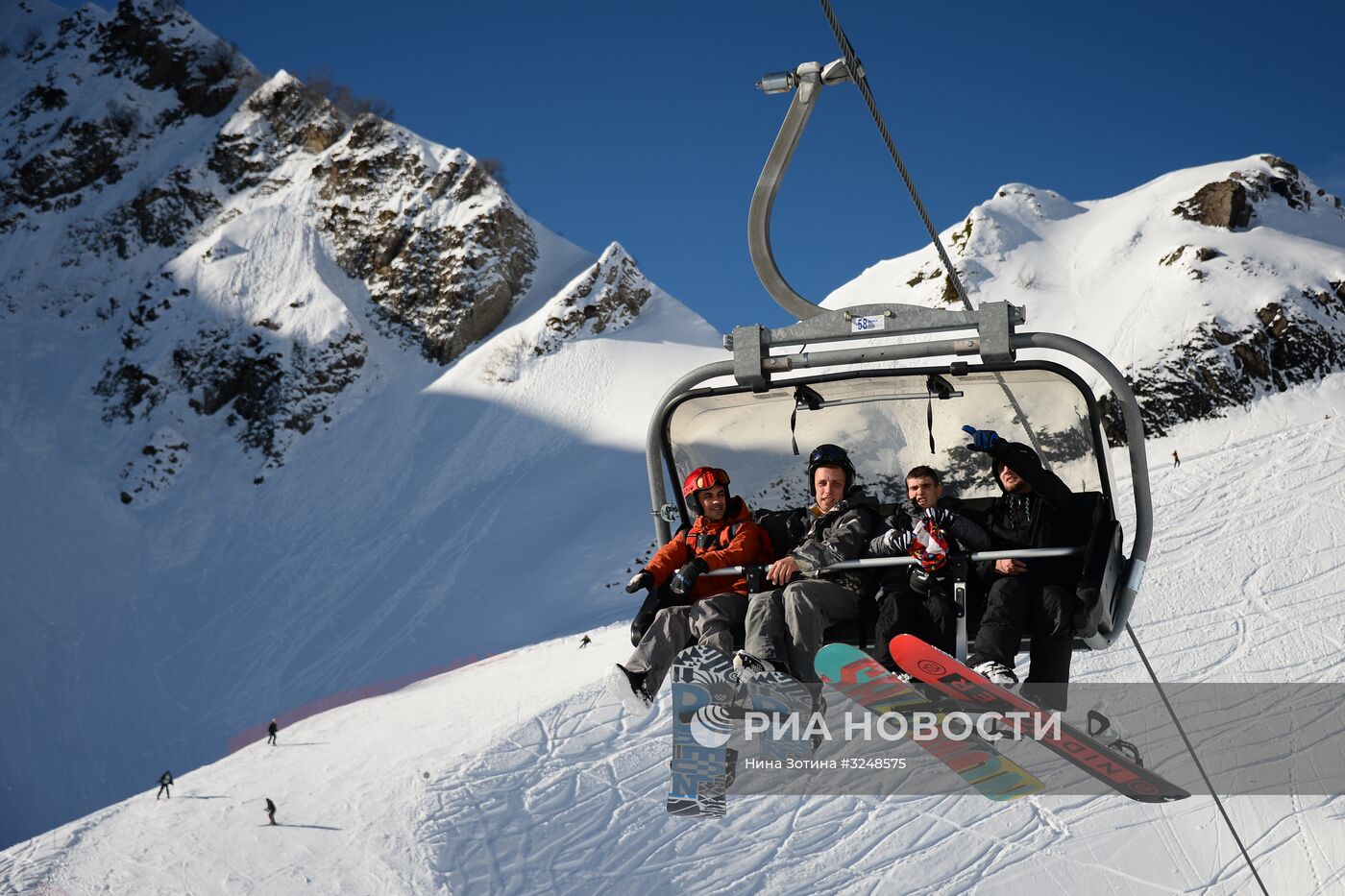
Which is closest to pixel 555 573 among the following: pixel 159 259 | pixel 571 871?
pixel 571 871

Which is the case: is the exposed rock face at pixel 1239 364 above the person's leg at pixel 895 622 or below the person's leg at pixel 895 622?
below

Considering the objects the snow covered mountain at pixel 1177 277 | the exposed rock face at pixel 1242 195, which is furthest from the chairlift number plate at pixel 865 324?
the exposed rock face at pixel 1242 195

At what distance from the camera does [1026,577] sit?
4895 millimetres

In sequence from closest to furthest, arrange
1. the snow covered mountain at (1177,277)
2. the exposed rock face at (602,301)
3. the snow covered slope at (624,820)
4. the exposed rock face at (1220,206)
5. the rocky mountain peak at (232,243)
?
the snow covered slope at (624,820), the snow covered mountain at (1177,277), the exposed rock face at (1220,206), the exposed rock face at (602,301), the rocky mountain peak at (232,243)

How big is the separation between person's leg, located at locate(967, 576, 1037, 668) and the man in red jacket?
3.25 ft

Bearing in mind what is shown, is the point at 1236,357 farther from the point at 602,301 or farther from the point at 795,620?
A: the point at 795,620

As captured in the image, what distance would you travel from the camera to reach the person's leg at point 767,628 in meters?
4.94

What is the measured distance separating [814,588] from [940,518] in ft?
1.89

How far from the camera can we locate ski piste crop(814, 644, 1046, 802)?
4.72 metres

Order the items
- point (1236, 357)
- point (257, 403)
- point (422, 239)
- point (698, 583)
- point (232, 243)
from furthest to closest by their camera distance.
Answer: point (232, 243) < point (422, 239) < point (257, 403) < point (1236, 357) < point (698, 583)

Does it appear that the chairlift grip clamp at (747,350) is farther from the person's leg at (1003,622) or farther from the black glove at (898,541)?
the person's leg at (1003,622)

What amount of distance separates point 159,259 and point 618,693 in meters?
56.7

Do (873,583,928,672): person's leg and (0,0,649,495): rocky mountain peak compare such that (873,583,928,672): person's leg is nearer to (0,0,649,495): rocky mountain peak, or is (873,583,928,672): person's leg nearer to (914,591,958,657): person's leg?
(914,591,958,657): person's leg

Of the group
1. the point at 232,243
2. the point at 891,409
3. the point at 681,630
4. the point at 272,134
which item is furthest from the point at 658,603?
the point at 272,134
